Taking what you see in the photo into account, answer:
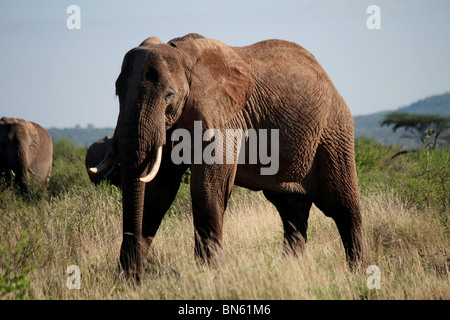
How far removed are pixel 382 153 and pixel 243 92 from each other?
12.3 m

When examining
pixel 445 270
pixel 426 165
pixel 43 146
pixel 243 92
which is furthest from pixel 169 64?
pixel 43 146

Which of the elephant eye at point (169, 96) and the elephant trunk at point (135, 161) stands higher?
the elephant eye at point (169, 96)

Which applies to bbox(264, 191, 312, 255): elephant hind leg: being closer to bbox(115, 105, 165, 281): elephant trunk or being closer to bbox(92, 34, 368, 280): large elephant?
bbox(92, 34, 368, 280): large elephant

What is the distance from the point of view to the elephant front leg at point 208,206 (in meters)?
6.07

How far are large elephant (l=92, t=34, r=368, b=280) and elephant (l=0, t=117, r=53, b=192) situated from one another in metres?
8.52

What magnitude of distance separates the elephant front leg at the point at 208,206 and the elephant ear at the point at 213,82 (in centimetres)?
42

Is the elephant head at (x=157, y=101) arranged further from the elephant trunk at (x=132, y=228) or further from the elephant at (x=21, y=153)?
the elephant at (x=21, y=153)

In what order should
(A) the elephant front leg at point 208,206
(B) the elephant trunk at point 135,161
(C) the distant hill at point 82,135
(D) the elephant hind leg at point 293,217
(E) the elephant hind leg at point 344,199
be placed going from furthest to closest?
(C) the distant hill at point 82,135, (D) the elephant hind leg at point 293,217, (E) the elephant hind leg at point 344,199, (A) the elephant front leg at point 208,206, (B) the elephant trunk at point 135,161

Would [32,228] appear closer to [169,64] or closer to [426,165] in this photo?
[169,64]

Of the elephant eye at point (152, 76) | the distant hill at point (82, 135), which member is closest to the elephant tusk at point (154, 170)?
the elephant eye at point (152, 76)

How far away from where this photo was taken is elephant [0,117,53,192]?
1529 centimetres

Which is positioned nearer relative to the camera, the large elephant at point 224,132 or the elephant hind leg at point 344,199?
the large elephant at point 224,132

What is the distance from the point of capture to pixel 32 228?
7.99 meters

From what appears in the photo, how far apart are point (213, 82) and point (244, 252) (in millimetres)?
1939
